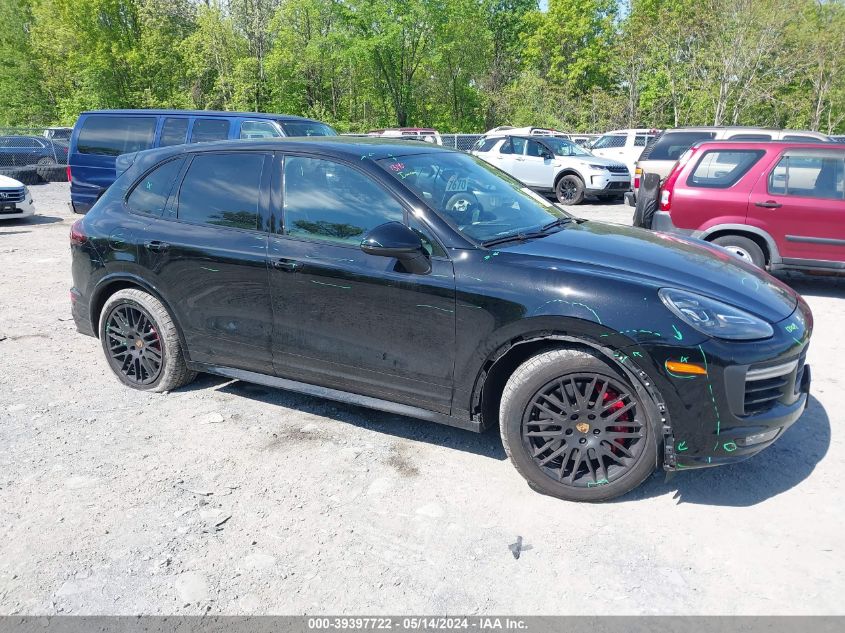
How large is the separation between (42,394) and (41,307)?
273 cm

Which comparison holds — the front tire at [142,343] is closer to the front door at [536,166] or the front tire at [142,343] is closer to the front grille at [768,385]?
the front grille at [768,385]

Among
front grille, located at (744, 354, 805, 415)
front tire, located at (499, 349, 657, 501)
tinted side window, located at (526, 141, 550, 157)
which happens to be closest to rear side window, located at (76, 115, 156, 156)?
front tire, located at (499, 349, 657, 501)

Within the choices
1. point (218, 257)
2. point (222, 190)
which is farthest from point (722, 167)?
point (218, 257)

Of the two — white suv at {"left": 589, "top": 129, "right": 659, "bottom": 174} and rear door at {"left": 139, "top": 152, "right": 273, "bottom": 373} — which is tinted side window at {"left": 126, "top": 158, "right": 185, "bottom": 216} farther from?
white suv at {"left": 589, "top": 129, "right": 659, "bottom": 174}

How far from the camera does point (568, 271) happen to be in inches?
126

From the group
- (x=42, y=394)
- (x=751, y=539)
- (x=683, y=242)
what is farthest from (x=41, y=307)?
(x=751, y=539)

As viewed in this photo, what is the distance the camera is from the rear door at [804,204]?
6.98 m

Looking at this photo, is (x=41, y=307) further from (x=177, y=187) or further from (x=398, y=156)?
(x=398, y=156)

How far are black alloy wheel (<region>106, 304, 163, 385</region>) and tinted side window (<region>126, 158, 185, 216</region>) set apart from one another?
685 mm

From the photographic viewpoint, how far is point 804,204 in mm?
7066

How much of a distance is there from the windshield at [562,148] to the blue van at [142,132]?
774cm

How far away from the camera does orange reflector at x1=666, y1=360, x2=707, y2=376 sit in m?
2.92

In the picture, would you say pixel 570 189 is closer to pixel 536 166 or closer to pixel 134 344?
pixel 536 166

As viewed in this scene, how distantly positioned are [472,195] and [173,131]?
8.48m
